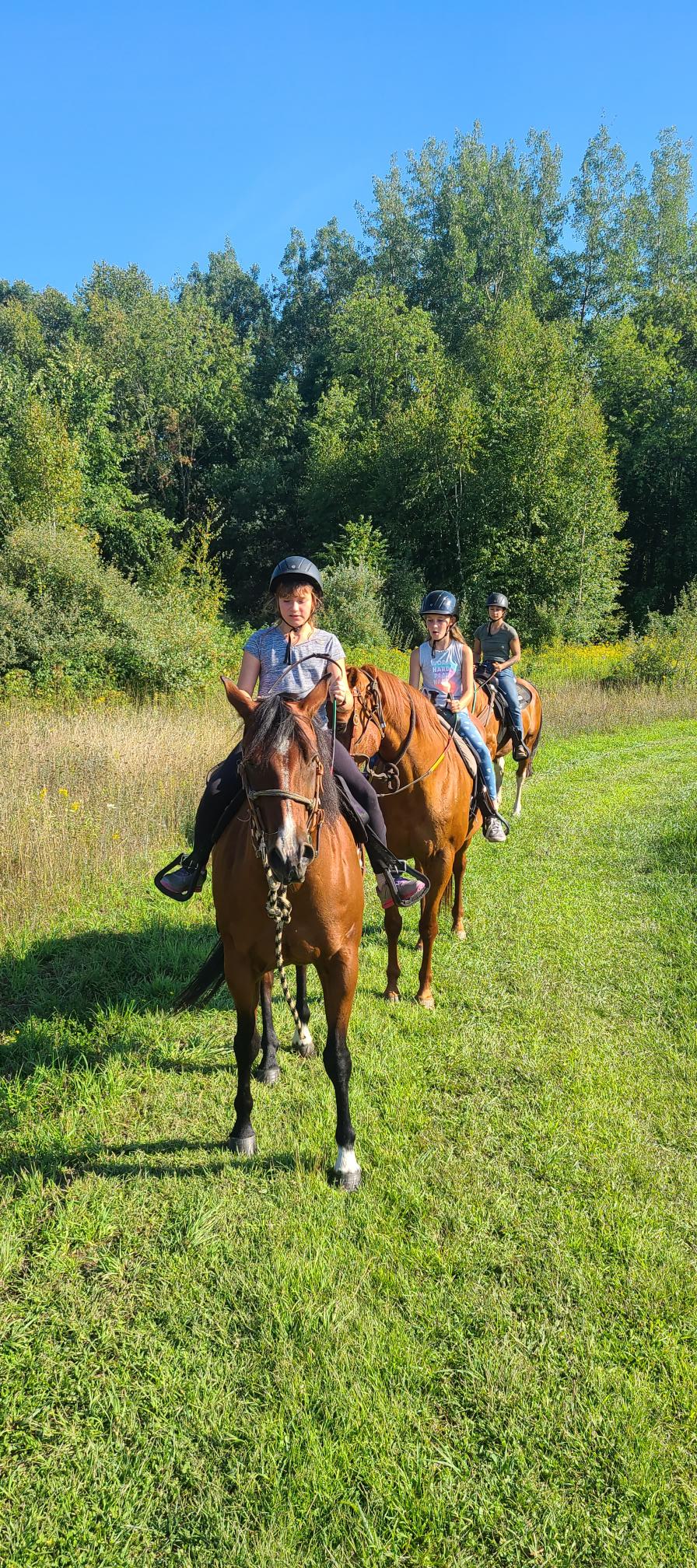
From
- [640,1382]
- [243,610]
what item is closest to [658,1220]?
[640,1382]

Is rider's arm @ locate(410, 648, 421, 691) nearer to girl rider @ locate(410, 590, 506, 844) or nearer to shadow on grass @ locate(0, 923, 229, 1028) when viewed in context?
girl rider @ locate(410, 590, 506, 844)

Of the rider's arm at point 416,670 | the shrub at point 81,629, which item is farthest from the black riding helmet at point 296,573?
the shrub at point 81,629

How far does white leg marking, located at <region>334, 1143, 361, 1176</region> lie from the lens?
360cm

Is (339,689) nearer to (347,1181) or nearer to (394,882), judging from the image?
(394,882)

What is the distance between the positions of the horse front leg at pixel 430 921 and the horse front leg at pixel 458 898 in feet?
2.87

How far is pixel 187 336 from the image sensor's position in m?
50.2

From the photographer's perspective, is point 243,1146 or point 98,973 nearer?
point 243,1146

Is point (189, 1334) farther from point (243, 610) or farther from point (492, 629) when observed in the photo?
point (243, 610)

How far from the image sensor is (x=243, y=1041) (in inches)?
148

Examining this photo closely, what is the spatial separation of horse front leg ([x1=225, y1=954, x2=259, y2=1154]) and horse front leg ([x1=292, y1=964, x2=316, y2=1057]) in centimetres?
87

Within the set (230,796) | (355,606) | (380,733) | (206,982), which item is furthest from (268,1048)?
(355,606)

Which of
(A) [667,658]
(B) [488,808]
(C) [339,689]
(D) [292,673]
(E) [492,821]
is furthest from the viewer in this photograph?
(A) [667,658]

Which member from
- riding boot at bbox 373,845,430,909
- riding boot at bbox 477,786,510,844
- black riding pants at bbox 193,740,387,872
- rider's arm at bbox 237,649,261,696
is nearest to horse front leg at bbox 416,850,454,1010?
riding boot at bbox 373,845,430,909

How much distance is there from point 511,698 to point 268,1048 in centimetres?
723
